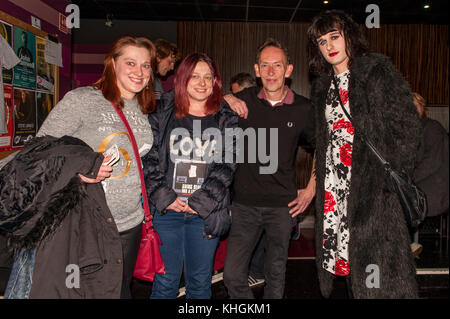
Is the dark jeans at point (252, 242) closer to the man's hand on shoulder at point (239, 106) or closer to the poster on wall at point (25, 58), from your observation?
the man's hand on shoulder at point (239, 106)

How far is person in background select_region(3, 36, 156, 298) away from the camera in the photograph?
1594 millimetres

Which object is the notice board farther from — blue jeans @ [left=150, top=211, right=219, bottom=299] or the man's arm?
the man's arm

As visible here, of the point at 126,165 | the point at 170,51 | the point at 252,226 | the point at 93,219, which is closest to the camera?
the point at 93,219

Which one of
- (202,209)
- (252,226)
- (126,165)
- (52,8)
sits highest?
(52,8)

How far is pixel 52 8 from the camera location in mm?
2855

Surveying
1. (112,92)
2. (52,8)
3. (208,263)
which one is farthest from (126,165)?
(52,8)

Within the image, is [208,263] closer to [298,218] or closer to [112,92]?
[298,218]

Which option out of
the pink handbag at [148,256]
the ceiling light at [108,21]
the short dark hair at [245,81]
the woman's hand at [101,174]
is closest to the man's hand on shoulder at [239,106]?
the pink handbag at [148,256]

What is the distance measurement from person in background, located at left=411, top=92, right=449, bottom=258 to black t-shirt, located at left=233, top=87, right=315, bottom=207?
2.26 feet

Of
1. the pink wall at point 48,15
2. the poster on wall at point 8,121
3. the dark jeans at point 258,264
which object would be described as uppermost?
the pink wall at point 48,15

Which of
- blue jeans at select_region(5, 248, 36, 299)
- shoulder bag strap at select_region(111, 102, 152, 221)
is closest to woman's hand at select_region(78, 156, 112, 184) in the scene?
shoulder bag strap at select_region(111, 102, 152, 221)

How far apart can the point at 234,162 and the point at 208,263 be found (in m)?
0.65

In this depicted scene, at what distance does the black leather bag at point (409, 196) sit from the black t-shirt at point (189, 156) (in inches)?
38.4

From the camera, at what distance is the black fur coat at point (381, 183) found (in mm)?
1762
